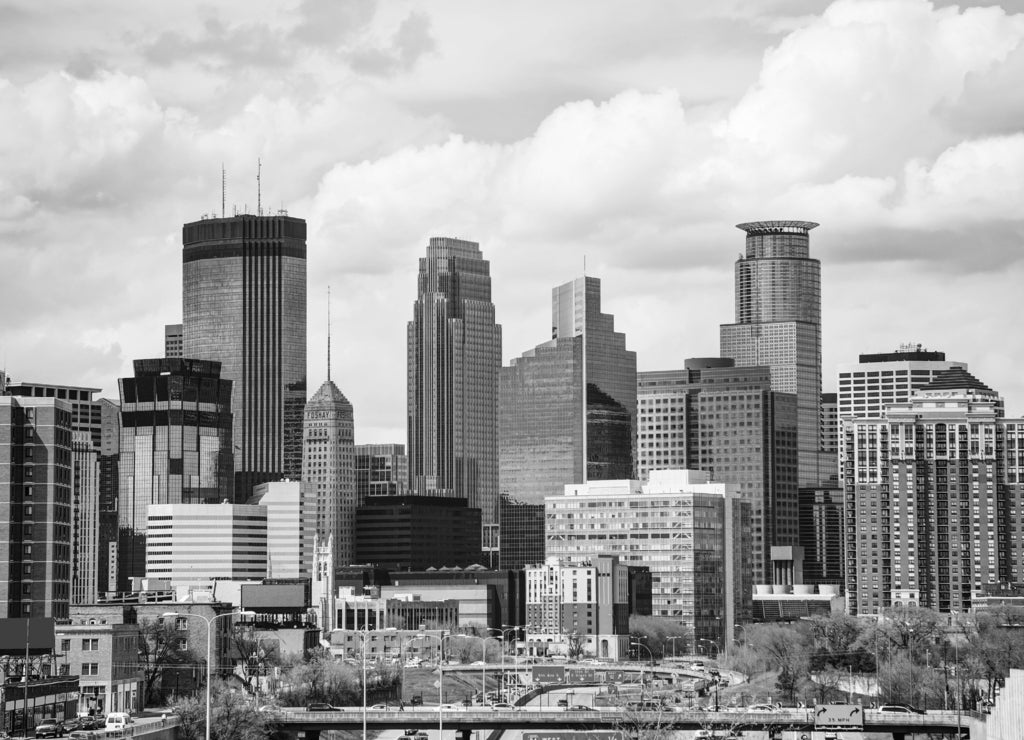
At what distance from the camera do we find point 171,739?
19988 centimetres

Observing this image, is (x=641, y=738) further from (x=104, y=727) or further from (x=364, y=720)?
(x=104, y=727)

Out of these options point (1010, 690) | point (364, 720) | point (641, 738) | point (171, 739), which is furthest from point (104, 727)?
point (1010, 690)

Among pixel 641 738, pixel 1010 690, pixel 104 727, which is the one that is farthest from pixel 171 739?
pixel 1010 690

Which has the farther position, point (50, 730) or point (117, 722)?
point (117, 722)

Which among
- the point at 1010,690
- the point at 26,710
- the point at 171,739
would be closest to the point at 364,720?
the point at 171,739

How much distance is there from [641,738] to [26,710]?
54749 millimetres

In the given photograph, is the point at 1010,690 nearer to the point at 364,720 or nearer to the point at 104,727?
the point at 364,720

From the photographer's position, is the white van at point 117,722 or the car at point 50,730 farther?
the white van at point 117,722

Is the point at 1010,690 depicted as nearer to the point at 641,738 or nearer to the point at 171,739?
the point at 641,738

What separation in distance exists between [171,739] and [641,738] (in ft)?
140

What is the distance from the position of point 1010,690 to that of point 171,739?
73371 mm

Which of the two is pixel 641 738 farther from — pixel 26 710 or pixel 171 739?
pixel 26 710

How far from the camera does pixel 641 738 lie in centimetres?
18938

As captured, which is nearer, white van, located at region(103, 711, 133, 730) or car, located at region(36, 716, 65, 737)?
car, located at region(36, 716, 65, 737)
